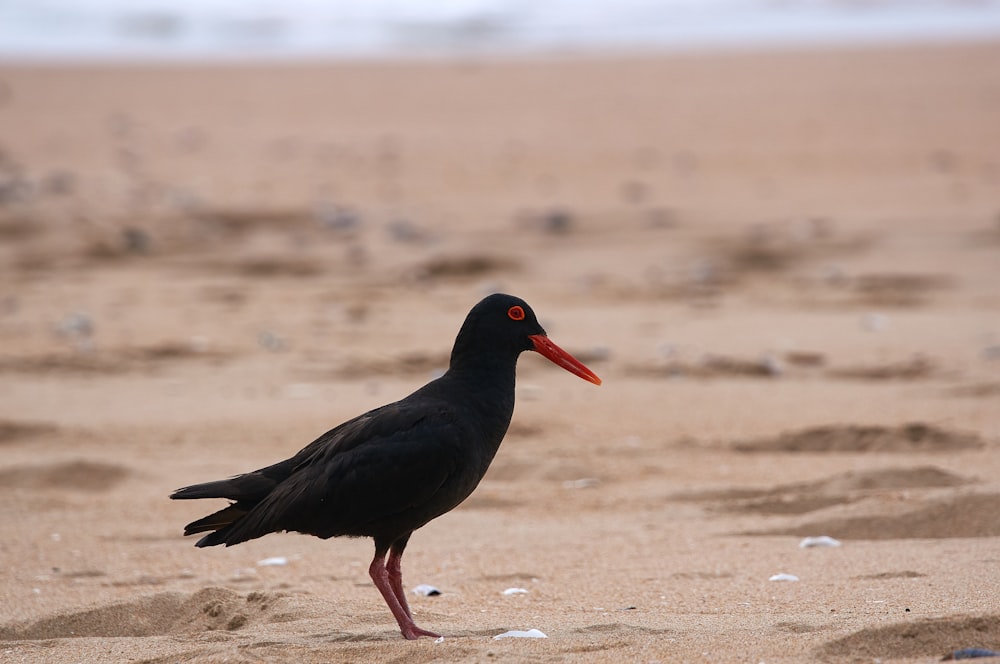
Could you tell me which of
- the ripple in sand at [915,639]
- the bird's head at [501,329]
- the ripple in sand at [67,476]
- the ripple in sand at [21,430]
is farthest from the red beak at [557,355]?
the ripple in sand at [21,430]

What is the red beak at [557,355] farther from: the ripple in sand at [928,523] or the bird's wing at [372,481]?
the ripple in sand at [928,523]

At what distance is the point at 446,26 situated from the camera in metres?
32.8

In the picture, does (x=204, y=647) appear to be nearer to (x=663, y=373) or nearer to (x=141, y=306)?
(x=663, y=373)

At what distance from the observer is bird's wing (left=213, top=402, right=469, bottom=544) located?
14.4 ft

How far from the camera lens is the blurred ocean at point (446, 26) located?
91.8ft

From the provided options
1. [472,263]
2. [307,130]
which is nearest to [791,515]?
[472,263]

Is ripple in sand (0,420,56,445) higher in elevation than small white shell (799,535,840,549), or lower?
higher

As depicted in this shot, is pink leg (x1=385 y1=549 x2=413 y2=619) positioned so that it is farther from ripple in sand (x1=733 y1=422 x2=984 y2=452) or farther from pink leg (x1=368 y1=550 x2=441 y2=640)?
ripple in sand (x1=733 y1=422 x2=984 y2=452)

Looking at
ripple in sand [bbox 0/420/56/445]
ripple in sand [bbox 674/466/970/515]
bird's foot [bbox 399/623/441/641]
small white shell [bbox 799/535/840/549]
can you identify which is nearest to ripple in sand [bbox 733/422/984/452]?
ripple in sand [bbox 674/466/970/515]

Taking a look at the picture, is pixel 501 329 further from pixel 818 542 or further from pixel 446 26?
pixel 446 26

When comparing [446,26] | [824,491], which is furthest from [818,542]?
[446,26]

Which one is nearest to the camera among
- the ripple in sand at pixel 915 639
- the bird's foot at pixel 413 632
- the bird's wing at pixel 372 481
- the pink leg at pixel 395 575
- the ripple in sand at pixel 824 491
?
the ripple in sand at pixel 915 639

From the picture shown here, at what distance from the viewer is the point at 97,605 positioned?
15.7ft

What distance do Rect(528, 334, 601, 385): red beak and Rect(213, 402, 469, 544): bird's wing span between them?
535mm
